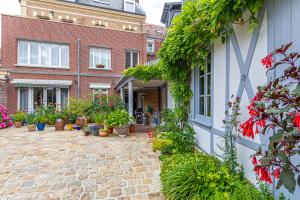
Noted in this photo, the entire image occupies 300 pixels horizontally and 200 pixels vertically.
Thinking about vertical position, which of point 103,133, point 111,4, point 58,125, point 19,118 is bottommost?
point 103,133

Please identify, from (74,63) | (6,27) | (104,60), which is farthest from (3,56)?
(104,60)

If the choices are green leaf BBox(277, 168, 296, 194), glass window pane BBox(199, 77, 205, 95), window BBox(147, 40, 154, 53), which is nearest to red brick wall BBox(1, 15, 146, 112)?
window BBox(147, 40, 154, 53)

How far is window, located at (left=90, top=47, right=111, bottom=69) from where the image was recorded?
1398 centimetres

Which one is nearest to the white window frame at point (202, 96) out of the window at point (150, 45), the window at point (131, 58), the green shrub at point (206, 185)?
the green shrub at point (206, 185)

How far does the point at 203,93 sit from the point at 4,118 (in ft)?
36.6

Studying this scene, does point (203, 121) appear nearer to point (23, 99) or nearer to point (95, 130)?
point (95, 130)

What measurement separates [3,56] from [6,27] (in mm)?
1836

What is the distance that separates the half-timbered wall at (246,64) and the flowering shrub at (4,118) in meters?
11.0

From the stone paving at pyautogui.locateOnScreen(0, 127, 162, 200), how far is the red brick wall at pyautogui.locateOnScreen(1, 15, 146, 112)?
7210 millimetres

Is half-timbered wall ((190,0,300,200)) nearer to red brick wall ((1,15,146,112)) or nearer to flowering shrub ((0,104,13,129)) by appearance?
flowering shrub ((0,104,13,129))

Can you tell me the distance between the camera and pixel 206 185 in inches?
104

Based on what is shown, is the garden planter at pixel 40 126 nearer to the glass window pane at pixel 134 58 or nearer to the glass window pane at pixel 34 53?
the glass window pane at pixel 34 53

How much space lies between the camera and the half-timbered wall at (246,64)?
1.93 m

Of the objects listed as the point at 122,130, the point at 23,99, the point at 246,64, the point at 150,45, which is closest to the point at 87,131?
the point at 122,130
